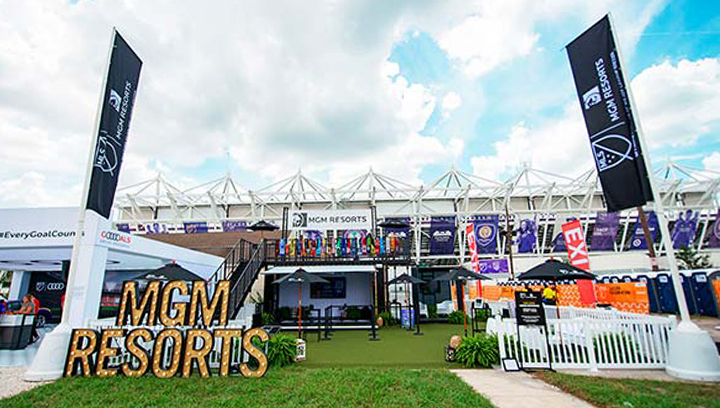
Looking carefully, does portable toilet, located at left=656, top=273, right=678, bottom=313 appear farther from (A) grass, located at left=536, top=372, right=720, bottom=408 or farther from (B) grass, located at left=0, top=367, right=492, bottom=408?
(B) grass, located at left=0, top=367, right=492, bottom=408

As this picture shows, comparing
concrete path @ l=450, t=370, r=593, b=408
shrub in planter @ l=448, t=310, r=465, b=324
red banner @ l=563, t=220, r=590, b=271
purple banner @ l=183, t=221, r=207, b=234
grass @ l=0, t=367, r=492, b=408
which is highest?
purple banner @ l=183, t=221, r=207, b=234

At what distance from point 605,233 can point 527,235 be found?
600cm

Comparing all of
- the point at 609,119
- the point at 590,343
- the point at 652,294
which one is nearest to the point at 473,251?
the point at 652,294

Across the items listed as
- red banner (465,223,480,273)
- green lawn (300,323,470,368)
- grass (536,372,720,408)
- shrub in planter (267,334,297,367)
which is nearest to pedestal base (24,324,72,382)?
shrub in planter (267,334,297,367)

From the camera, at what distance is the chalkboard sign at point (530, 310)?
6832mm

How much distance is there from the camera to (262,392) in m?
5.22

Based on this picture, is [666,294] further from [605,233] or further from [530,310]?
[530,310]

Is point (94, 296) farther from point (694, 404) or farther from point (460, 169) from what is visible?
point (460, 169)

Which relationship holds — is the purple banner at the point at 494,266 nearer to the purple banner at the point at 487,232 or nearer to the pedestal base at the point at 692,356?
the purple banner at the point at 487,232

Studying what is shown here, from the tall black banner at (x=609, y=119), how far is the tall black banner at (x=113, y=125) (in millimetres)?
10476

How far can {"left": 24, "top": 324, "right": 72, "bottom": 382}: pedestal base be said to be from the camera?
6031mm

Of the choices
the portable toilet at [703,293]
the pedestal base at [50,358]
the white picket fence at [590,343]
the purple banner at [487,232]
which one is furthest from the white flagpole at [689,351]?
the purple banner at [487,232]

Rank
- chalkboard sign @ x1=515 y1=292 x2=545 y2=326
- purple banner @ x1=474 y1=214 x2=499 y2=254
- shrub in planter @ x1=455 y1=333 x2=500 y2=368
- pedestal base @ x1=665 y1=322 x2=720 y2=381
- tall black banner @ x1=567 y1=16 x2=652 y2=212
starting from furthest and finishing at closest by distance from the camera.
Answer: purple banner @ x1=474 y1=214 x2=499 y2=254 < shrub in planter @ x1=455 y1=333 x2=500 y2=368 < chalkboard sign @ x1=515 y1=292 x2=545 y2=326 < tall black banner @ x1=567 y1=16 x2=652 y2=212 < pedestal base @ x1=665 y1=322 x2=720 y2=381

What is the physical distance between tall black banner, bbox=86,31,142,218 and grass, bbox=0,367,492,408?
11.6 feet
